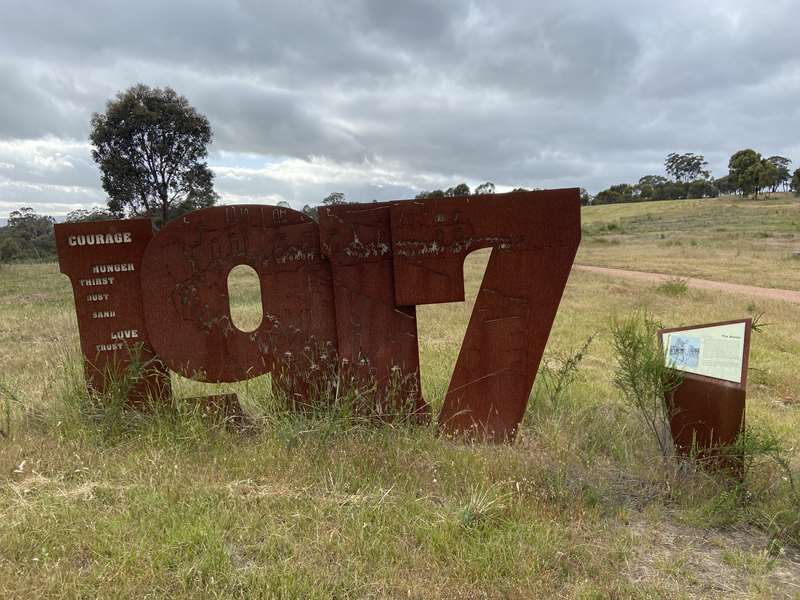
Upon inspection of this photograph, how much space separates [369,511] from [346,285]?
1.81m

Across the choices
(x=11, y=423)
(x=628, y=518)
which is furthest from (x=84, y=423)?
(x=628, y=518)

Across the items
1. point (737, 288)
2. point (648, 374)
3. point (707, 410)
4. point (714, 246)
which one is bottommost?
point (737, 288)

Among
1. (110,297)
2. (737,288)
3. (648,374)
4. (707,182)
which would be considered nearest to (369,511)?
(648,374)

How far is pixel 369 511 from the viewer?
2.69 metres

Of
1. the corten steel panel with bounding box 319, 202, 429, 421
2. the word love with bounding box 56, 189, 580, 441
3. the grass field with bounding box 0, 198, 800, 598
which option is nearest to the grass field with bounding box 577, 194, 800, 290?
the word love with bounding box 56, 189, 580, 441

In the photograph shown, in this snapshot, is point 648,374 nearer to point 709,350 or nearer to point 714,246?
point 709,350

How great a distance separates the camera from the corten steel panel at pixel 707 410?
124 inches

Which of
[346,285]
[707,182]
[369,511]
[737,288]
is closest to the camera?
[369,511]

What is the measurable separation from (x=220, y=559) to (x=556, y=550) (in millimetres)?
1498

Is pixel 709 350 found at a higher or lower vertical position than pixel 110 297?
lower

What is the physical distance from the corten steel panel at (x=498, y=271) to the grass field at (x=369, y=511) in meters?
0.41

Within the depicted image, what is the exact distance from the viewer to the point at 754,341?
800 cm

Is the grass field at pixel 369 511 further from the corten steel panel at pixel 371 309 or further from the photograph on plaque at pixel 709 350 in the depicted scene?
the photograph on plaque at pixel 709 350

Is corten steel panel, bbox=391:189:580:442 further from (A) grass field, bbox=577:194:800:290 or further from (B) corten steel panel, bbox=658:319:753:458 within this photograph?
(A) grass field, bbox=577:194:800:290
